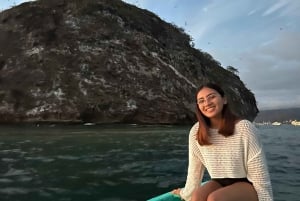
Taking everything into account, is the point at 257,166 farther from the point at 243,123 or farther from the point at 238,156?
the point at 243,123

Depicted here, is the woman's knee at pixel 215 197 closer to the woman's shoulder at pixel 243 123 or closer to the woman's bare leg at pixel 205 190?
the woman's bare leg at pixel 205 190

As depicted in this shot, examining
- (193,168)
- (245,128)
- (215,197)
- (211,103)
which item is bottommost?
(215,197)

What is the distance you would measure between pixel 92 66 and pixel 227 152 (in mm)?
36251

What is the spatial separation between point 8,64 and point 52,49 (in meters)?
4.48

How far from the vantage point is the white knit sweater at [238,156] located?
4.68 m

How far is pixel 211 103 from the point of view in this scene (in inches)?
193

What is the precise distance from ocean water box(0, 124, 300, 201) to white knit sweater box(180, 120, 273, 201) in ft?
11.9

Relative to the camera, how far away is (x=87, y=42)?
140 ft

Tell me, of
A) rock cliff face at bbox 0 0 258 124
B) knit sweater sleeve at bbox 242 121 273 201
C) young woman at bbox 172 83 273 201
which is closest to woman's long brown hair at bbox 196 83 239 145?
young woman at bbox 172 83 273 201

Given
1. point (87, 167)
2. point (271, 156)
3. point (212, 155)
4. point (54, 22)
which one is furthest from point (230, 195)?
point (54, 22)

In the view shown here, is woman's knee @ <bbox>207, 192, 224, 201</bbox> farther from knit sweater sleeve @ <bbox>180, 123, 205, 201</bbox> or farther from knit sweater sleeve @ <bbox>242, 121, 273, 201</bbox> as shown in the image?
knit sweater sleeve @ <bbox>180, 123, 205, 201</bbox>

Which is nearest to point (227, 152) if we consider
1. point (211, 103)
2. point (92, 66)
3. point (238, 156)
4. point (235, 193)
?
point (238, 156)

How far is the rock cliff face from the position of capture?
3625 centimetres

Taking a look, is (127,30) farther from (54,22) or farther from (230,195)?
(230,195)
